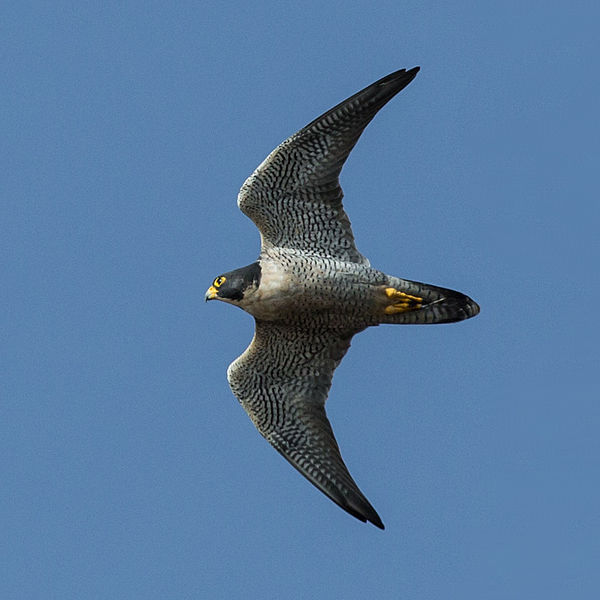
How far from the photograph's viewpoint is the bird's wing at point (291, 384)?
1656 centimetres

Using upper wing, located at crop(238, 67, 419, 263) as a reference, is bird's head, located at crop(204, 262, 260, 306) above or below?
below

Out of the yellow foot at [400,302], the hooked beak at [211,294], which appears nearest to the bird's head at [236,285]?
the hooked beak at [211,294]

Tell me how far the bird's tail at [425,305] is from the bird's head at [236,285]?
4.96 feet

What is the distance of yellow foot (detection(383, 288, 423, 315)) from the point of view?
16.0 m

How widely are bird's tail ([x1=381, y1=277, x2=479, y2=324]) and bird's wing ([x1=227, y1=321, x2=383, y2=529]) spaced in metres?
0.78

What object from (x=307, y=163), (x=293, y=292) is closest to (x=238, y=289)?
(x=293, y=292)

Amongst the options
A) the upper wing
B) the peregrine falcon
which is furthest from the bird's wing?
the upper wing

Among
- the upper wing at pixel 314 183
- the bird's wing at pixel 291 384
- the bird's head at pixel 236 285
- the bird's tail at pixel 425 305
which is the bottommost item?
the bird's wing at pixel 291 384

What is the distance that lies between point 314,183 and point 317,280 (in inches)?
42.8

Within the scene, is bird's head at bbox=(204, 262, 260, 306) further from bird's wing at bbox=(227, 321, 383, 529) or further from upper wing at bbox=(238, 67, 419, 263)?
bird's wing at bbox=(227, 321, 383, 529)

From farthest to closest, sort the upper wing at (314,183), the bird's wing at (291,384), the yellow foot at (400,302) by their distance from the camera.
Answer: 1. the bird's wing at (291,384)
2. the yellow foot at (400,302)
3. the upper wing at (314,183)

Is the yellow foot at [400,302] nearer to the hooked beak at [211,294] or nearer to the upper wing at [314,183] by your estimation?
the upper wing at [314,183]

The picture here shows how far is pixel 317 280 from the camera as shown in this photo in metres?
15.9

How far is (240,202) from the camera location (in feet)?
53.1
